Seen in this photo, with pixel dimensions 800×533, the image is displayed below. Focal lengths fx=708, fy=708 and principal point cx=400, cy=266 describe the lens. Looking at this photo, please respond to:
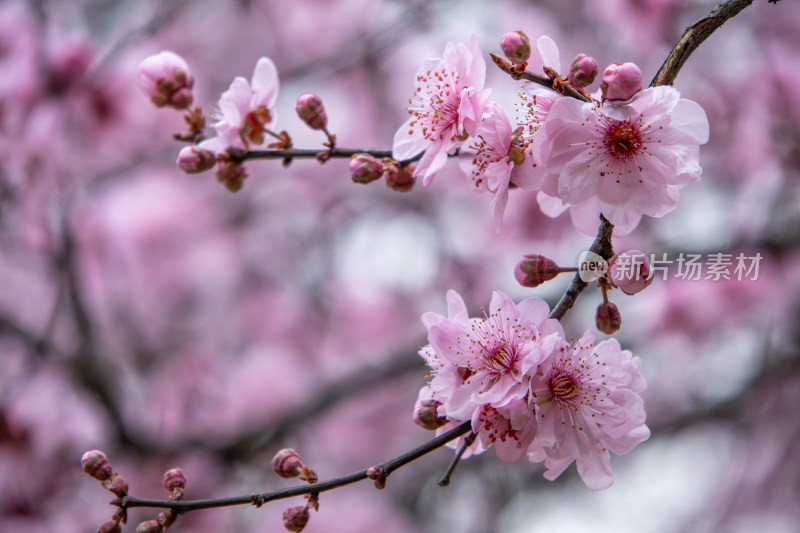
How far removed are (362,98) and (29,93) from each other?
6.32 ft

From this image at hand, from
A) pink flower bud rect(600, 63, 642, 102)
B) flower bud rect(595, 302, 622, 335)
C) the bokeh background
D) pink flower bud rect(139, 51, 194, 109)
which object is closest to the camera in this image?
pink flower bud rect(600, 63, 642, 102)

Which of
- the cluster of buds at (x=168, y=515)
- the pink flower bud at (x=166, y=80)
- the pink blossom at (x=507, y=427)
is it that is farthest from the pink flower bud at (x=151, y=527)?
the pink flower bud at (x=166, y=80)

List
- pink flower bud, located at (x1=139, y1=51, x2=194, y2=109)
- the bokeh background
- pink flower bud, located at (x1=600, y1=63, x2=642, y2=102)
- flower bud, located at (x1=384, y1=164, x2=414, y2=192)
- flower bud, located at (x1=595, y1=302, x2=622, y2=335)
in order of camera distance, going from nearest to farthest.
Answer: pink flower bud, located at (x1=600, y1=63, x2=642, y2=102), flower bud, located at (x1=595, y1=302, x2=622, y2=335), flower bud, located at (x1=384, y1=164, x2=414, y2=192), pink flower bud, located at (x1=139, y1=51, x2=194, y2=109), the bokeh background

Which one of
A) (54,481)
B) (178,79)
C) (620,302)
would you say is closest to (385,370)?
(620,302)

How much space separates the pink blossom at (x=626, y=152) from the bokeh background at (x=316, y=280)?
1230 mm

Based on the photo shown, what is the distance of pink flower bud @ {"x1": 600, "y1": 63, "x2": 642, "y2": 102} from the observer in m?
0.69

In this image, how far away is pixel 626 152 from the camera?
31.5 inches

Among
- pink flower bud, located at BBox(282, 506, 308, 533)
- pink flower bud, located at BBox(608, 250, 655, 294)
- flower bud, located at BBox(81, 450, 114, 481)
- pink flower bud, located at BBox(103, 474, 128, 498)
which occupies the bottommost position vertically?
pink flower bud, located at BBox(282, 506, 308, 533)

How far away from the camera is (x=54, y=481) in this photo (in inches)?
95.8

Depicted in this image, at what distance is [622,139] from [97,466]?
71 centimetres

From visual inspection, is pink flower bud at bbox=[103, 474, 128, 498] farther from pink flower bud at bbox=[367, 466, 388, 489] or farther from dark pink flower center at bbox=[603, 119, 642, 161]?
dark pink flower center at bbox=[603, 119, 642, 161]

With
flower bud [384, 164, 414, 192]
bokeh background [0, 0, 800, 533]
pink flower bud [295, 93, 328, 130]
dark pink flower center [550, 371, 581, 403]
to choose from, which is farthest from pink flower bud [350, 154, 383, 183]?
bokeh background [0, 0, 800, 533]

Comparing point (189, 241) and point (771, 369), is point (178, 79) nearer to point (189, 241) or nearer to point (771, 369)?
point (771, 369)

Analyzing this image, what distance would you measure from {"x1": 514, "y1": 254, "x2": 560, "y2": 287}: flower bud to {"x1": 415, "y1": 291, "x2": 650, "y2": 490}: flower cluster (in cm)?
6
